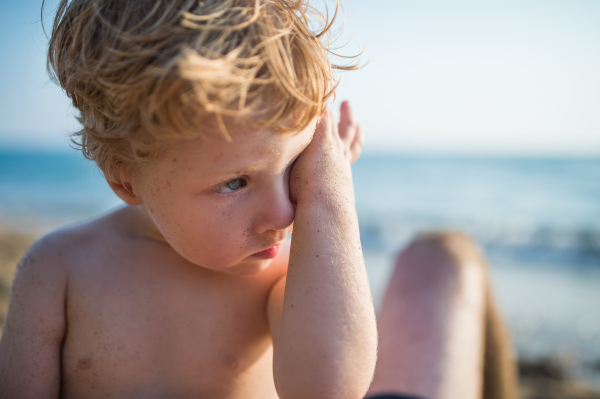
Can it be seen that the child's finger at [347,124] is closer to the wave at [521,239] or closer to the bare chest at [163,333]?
the bare chest at [163,333]

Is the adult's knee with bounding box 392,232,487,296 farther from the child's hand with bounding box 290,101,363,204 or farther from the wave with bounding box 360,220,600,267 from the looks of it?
the wave with bounding box 360,220,600,267

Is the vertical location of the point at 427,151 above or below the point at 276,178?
below

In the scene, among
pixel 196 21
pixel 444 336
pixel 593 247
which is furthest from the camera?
pixel 593 247

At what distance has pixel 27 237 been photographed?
880 cm

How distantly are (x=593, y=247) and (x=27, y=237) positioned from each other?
12.3m

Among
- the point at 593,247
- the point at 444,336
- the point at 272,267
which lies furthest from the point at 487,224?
the point at 272,267

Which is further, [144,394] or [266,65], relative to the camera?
[144,394]

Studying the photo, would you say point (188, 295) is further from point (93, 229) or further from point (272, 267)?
point (93, 229)

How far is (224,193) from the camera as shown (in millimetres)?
1181

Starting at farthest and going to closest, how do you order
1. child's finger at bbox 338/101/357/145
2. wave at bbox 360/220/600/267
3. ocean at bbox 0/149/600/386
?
wave at bbox 360/220/600/267 < ocean at bbox 0/149/600/386 < child's finger at bbox 338/101/357/145

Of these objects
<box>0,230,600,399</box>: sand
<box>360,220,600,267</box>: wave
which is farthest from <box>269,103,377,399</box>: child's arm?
<box>360,220,600,267</box>: wave

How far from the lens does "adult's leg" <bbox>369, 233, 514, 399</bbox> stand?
196 centimetres

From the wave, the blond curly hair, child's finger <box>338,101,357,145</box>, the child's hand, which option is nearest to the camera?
the blond curly hair

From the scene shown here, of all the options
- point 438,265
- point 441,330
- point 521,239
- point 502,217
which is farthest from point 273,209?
point 502,217
